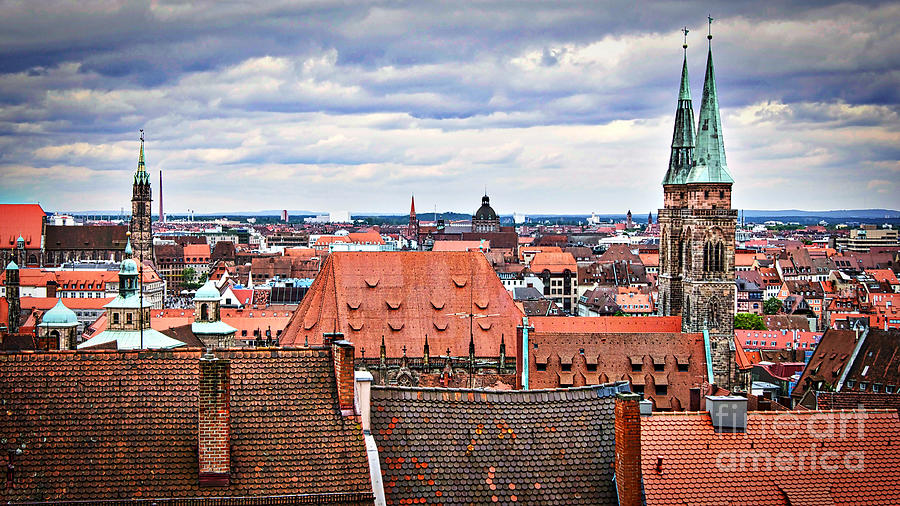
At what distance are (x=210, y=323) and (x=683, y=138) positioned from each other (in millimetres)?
40988

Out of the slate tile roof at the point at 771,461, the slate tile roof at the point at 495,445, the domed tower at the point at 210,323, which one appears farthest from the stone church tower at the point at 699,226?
the slate tile roof at the point at 495,445

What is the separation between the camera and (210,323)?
211ft

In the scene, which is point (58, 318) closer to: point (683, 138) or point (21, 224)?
point (683, 138)

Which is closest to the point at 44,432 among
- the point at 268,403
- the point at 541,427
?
the point at 268,403

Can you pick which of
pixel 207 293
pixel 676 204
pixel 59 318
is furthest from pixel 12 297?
pixel 676 204

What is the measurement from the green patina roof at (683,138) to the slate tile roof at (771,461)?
57.6 m

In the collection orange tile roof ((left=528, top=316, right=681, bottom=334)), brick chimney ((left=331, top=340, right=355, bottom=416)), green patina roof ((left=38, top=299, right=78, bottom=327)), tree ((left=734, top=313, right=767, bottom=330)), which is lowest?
tree ((left=734, top=313, right=767, bottom=330))

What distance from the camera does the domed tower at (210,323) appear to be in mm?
62969

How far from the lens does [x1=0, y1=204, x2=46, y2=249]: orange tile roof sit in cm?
16038

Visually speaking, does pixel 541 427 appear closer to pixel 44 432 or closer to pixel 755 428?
pixel 755 428

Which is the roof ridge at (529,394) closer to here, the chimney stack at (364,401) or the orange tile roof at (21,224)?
the chimney stack at (364,401)

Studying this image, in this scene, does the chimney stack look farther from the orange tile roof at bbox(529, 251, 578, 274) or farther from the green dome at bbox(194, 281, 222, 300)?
the orange tile roof at bbox(529, 251, 578, 274)

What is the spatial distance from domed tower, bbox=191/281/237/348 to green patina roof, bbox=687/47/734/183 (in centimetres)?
3870

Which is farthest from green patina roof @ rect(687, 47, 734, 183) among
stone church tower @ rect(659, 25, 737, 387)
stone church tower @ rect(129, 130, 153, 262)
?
stone church tower @ rect(129, 130, 153, 262)
